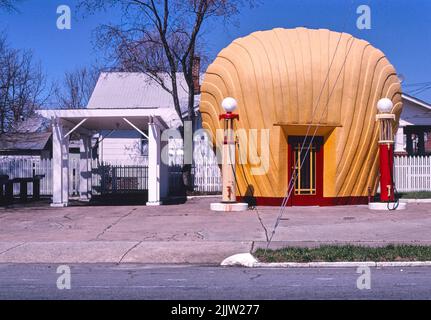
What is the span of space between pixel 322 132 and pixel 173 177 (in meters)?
11.2

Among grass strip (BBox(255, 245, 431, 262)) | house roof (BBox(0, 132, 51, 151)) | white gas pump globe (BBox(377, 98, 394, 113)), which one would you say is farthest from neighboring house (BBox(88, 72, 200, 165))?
grass strip (BBox(255, 245, 431, 262))

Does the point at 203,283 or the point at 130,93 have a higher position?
the point at 130,93

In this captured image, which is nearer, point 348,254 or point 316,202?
point 348,254

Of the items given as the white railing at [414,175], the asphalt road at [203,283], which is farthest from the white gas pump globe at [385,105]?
the asphalt road at [203,283]

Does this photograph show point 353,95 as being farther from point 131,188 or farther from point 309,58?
point 131,188

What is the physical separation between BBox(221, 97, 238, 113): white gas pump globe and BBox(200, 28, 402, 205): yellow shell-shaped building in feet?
3.62

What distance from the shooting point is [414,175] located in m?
26.5

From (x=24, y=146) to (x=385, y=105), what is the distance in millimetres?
19986

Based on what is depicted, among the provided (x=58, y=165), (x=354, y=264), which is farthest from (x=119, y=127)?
(x=354, y=264)

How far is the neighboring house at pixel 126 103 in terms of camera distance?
3559cm

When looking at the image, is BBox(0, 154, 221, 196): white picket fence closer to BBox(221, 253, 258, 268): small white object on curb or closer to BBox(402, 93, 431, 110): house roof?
BBox(402, 93, 431, 110): house roof

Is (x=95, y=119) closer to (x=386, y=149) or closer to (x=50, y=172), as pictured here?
(x=50, y=172)

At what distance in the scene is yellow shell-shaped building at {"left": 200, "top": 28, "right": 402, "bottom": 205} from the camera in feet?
64.7
